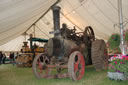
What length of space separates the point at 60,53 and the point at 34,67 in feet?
3.05

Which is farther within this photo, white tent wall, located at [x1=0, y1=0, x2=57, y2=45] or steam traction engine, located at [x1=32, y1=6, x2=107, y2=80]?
steam traction engine, located at [x1=32, y1=6, x2=107, y2=80]

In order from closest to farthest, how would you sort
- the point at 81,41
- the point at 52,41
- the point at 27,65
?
the point at 52,41 < the point at 81,41 < the point at 27,65

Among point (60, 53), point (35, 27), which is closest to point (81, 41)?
point (60, 53)

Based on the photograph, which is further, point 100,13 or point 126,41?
point 100,13

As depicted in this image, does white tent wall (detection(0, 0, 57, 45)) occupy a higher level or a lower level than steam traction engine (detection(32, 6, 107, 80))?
higher

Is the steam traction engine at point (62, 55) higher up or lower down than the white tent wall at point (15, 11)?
lower down

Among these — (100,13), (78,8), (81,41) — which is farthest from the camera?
(78,8)

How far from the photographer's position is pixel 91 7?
6.41 m

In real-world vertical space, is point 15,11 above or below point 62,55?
above

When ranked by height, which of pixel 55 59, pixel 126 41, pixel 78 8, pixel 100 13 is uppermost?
pixel 78 8

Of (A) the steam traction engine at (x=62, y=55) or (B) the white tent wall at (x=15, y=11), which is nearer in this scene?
(B) the white tent wall at (x=15, y=11)

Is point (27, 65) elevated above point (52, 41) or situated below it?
below

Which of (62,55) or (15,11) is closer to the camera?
(15,11)

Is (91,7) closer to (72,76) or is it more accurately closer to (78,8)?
(78,8)
